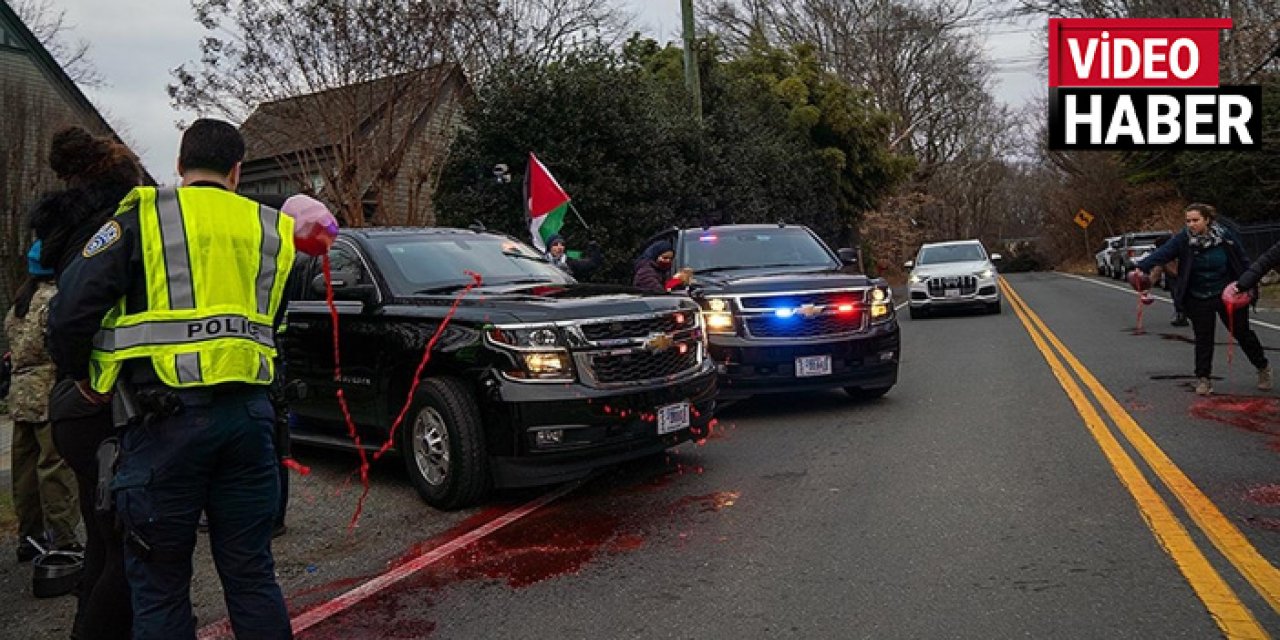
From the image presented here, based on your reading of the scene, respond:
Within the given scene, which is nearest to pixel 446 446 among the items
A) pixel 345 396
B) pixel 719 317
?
pixel 345 396

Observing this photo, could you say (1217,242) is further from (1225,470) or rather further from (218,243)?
(218,243)

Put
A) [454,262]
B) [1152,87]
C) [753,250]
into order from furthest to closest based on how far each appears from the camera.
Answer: [1152,87], [753,250], [454,262]

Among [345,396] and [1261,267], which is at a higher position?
[1261,267]

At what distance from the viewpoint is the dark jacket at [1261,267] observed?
7452mm

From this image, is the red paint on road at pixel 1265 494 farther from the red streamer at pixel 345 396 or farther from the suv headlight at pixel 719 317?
the red streamer at pixel 345 396

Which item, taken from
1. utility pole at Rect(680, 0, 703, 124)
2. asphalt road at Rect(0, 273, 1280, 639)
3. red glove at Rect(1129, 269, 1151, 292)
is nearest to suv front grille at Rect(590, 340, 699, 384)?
asphalt road at Rect(0, 273, 1280, 639)

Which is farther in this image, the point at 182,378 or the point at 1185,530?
the point at 1185,530

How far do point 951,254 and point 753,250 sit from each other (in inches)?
468

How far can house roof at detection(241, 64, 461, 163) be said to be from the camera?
638 inches

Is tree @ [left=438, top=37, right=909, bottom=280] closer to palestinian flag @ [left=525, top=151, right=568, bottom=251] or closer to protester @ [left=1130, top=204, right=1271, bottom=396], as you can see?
palestinian flag @ [left=525, top=151, right=568, bottom=251]

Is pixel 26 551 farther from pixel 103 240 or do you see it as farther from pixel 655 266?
pixel 655 266

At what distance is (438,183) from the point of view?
1689 centimetres

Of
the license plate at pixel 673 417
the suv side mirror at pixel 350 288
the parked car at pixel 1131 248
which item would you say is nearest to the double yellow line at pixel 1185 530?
the license plate at pixel 673 417

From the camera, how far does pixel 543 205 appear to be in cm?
1328
